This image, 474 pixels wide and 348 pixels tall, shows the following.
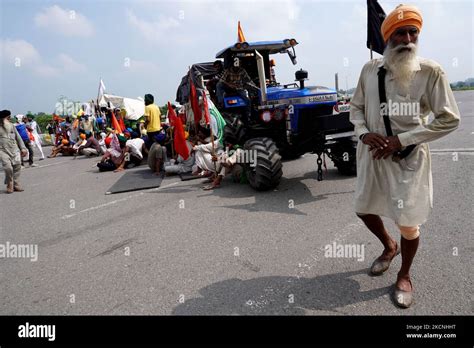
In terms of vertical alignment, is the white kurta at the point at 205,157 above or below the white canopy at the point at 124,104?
below

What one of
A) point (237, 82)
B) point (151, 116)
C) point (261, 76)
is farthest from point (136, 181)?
point (261, 76)

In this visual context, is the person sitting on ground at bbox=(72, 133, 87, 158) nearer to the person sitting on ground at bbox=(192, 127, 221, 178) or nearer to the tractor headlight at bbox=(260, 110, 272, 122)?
the person sitting on ground at bbox=(192, 127, 221, 178)

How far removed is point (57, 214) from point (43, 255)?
6.08 ft

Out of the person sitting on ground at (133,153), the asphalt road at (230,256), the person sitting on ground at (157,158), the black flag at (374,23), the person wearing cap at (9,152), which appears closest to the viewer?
the asphalt road at (230,256)

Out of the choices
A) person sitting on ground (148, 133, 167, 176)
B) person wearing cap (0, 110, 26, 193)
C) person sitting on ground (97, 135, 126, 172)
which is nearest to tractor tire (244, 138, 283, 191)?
person sitting on ground (148, 133, 167, 176)

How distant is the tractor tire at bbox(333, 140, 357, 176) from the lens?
5.62 meters

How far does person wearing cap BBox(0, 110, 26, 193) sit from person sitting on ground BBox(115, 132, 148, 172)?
254 centimetres

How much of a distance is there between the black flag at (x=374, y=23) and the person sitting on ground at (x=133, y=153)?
6.94 m

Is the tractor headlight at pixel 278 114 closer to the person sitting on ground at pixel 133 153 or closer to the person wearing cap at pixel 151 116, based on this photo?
the person wearing cap at pixel 151 116

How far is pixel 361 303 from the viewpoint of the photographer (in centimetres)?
240

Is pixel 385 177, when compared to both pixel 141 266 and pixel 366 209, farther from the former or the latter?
pixel 141 266

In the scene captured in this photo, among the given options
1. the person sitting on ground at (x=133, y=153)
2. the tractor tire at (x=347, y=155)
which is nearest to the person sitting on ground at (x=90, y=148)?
the person sitting on ground at (x=133, y=153)

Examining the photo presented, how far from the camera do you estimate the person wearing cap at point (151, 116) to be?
29.5ft

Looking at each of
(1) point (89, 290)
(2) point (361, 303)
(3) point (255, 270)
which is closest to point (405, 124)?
(2) point (361, 303)
